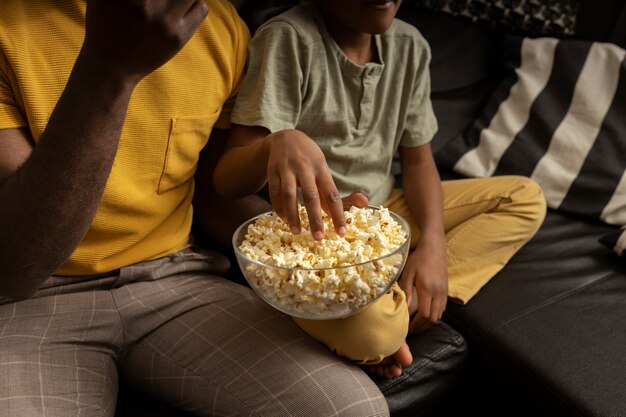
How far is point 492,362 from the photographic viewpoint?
129 centimetres

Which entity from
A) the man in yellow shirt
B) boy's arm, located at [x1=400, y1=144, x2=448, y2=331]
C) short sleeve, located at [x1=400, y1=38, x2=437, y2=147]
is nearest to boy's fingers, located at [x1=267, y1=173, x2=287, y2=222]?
the man in yellow shirt

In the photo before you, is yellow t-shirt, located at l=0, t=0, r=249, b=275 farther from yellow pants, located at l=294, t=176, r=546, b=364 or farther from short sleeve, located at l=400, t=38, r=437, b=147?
yellow pants, located at l=294, t=176, r=546, b=364

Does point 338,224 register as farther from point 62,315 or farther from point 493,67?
point 493,67

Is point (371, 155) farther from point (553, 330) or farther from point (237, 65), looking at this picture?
point (553, 330)

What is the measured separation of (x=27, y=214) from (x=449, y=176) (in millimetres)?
1283

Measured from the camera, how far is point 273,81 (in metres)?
1.22

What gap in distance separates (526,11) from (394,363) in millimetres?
1286

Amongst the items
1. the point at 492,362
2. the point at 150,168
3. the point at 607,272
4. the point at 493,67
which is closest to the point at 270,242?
the point at 150,168

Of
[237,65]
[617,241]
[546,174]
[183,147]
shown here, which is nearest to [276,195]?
[183,147]

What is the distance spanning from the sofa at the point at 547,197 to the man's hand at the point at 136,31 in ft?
2.08

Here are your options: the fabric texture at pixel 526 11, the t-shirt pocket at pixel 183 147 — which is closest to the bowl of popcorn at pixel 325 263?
the t-shirt pocket at pixel 183 147

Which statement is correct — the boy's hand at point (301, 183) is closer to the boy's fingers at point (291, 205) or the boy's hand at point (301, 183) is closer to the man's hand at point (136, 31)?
the boy's fingers at point (291, 205)

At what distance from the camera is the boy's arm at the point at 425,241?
4.27 feet

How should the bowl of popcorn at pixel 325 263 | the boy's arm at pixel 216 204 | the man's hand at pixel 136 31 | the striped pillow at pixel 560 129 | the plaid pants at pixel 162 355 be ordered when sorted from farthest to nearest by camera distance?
the striped pillow at pixel 560 129 < the boy's arm at pixel 216 204 < the plaid pants at pixel 162 355 < the bowl of popcorn at pixel 325 263 < the man's hand at pixel 136 31
